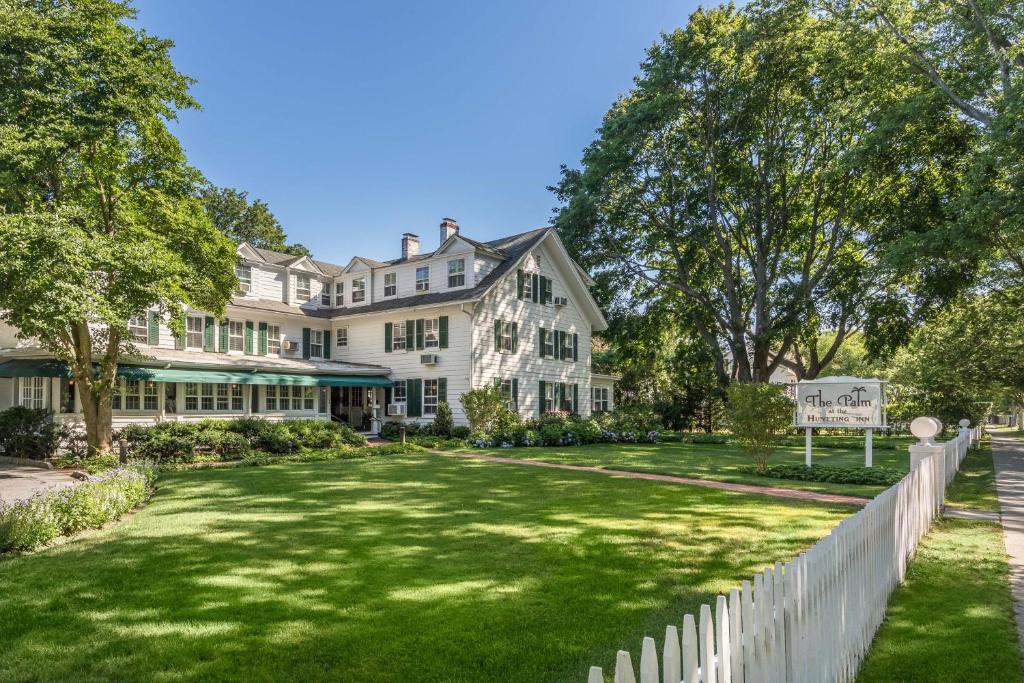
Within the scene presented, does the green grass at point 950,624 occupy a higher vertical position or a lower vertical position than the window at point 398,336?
lower

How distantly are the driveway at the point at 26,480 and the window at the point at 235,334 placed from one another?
922 centimetres

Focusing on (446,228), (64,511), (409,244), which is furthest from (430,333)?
(64,511)

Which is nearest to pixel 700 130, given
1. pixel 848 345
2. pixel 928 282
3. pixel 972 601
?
pixel 928 282

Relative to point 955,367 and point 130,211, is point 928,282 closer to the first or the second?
point 955,367

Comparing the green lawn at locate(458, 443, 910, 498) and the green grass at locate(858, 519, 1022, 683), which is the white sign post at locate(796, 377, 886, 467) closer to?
the green lawn at locate(458, 443, 910, 498)

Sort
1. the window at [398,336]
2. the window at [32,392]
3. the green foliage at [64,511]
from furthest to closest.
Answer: the window at [398,336], the window at [32,392], the green foliage at [64,511]

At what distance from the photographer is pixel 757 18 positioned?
2292 centimetres

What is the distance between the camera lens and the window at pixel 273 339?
26188mm

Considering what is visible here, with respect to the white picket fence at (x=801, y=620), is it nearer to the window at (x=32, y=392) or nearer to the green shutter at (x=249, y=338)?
the window at (x=32, y=392)

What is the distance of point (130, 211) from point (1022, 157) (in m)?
22.1

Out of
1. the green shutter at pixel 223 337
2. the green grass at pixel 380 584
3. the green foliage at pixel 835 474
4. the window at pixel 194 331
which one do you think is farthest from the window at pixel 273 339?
the green foliage at pixel 835 474

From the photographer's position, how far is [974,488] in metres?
12.1

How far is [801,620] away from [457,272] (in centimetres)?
2426

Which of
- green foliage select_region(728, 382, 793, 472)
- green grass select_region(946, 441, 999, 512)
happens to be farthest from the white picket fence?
green foliage select_region(728, 382, 793, 472)
